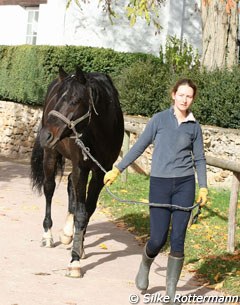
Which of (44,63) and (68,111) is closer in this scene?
(68,111)

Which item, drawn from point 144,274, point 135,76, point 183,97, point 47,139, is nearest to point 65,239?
point 47,139

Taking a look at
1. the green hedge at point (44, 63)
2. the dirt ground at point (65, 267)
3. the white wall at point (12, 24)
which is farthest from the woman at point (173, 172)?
the white wall at point (12, 24)

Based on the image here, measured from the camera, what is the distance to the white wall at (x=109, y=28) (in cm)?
2306

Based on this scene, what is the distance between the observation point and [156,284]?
718cm

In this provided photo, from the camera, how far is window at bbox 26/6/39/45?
25203mm

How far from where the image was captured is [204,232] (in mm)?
9914

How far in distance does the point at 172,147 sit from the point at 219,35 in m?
10.4

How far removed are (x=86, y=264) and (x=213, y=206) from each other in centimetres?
442

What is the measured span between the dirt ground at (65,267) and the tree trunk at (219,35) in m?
6.29

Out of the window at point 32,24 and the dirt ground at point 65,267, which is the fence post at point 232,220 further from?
the window at point 32,24

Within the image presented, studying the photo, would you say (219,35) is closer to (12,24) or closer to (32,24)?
(32,24)

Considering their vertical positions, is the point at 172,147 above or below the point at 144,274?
above

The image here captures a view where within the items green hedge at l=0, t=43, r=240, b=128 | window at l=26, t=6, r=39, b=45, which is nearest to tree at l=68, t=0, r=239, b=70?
green hedge at l=0, t=43, r=240, b=128

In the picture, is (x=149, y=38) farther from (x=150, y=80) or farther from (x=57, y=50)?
(x=150, y=80)
